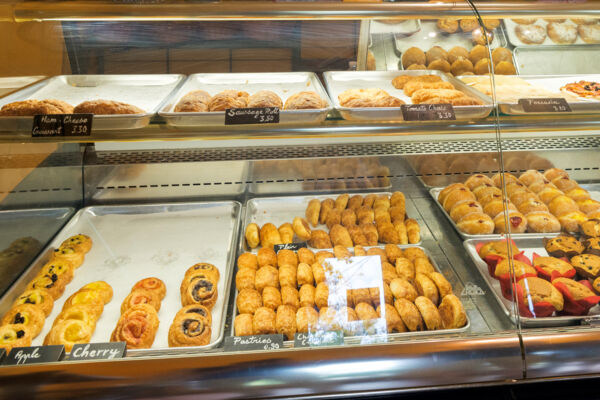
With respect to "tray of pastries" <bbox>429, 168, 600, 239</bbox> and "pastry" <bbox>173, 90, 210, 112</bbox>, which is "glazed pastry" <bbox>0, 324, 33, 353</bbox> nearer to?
"pastry" <bbox>173, 90, 210, 112</bbox>

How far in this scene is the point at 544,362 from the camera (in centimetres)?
140

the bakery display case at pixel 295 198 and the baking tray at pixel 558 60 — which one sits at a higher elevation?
the baking tray at pixel 558 60

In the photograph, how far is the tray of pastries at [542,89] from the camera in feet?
5.24

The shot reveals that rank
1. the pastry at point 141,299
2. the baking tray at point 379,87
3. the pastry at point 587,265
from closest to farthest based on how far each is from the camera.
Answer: the baking tray at point 379,87, the pastry at point 141,299, the pastry at point 587,265

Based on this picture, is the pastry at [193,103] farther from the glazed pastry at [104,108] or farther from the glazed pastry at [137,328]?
the glazed pastry at [137,328]

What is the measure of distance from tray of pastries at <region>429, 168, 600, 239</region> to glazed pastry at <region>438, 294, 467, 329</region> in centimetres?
49

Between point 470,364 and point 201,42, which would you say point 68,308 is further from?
point 470,364

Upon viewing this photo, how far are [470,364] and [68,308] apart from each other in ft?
4.84

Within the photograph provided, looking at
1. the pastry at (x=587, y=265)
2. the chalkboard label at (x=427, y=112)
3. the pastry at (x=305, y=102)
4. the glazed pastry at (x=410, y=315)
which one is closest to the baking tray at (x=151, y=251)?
the glazed pastry at (x=410, y=315)

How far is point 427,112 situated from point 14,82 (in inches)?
63.3

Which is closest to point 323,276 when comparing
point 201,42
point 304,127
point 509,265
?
point 304,127

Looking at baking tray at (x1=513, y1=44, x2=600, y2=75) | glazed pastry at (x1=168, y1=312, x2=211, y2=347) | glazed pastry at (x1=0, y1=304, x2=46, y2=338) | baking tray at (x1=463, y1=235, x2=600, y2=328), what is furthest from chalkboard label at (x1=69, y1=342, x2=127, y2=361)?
baking tray at (x1=513, y1=44, x2=600, y2=75)

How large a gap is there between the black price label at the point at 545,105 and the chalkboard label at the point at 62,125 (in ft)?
5.10

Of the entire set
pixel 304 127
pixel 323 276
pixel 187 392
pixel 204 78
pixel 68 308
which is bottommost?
pixel 187 392
